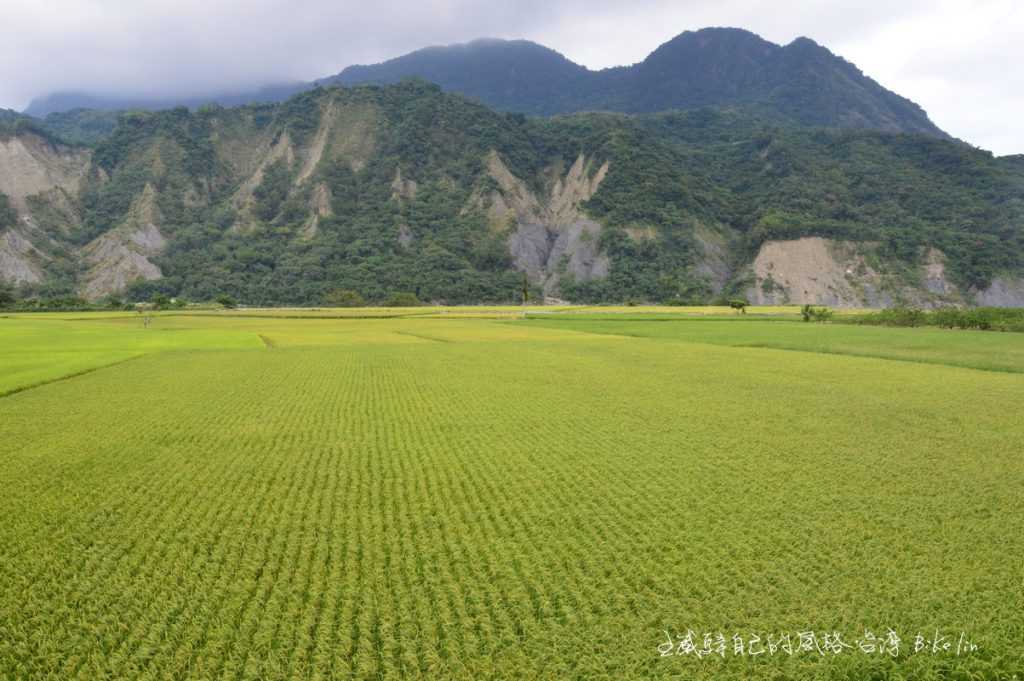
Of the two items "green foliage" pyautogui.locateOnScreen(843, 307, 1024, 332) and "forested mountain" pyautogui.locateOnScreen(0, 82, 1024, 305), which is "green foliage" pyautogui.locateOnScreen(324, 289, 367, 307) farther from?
Answer: "green foliage" pyautogui.locateOnScreen(843, 307, 1024, 332)

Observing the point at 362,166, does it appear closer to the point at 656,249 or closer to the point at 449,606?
the point at 656,249

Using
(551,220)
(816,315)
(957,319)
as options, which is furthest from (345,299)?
(957,319)

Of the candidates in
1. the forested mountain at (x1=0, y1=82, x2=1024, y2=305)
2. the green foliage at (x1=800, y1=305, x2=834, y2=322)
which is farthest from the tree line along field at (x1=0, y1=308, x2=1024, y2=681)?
the forested mountain at (x1=0, y1=82, x2=1024, y2=305)

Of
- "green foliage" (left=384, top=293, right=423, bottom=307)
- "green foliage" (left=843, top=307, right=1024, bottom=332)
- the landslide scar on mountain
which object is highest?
the landslide scar on mountain

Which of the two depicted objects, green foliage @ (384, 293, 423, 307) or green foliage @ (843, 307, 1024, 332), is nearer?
green foliage @ (843, 307, 1024, 332)

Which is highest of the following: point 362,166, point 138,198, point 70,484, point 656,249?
point 362,166

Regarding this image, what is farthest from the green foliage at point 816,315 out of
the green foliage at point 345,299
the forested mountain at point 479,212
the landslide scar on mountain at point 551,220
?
the green foliage at point 345,299

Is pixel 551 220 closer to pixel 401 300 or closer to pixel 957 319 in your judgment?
pixel 401 300

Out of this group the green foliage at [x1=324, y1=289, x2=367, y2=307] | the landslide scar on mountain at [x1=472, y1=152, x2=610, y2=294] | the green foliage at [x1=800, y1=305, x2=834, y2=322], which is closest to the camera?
the green foliage at [x1=800, y1=305, x2=834, y2=322]

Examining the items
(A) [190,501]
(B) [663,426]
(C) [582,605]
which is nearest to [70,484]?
(A) [190,501]
